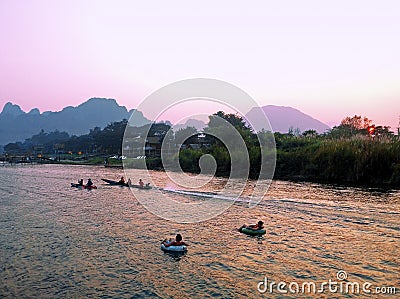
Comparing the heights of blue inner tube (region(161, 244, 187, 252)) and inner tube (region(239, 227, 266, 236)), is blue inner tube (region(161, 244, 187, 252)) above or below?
below

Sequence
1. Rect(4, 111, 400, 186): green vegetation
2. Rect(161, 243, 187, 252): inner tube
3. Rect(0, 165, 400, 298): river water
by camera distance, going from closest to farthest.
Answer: Rect(0, 165, 400, 298): river water, Rect(161, 243, 187, 252): inner tube, Rect(4, 111, 400, 186): green vegetation

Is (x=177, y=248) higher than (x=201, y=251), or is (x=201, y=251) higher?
(x=177, y=248)

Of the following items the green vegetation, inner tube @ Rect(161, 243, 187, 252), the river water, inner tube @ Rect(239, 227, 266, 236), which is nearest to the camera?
the river water

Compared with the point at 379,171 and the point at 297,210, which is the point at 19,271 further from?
the point at 379,171

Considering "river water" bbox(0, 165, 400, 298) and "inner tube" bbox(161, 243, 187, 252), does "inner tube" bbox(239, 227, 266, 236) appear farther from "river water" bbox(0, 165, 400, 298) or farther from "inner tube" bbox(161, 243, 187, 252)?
"inner tube" bbox(161, 243, 187, 252)

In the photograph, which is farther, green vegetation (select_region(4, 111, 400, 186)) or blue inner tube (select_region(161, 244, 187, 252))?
green vegetation (select_region(4, 111, 400, 186))

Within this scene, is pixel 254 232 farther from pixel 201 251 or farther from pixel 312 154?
pixel 312 154

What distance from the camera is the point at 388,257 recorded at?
43.4 ft

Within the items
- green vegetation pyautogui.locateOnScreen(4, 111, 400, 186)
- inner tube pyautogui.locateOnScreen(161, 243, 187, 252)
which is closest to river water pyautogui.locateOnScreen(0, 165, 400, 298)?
inner tube pyautogui.locateOnScreen(161, 243, 187, 252)

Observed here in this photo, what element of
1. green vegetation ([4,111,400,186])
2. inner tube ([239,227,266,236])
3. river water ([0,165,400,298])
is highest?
green vegetation ([4,111,400,186])

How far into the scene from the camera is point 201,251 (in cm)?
1452

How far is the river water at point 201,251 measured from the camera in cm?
1129

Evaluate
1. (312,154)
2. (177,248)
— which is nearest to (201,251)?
(177,248)

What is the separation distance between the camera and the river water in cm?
1129
